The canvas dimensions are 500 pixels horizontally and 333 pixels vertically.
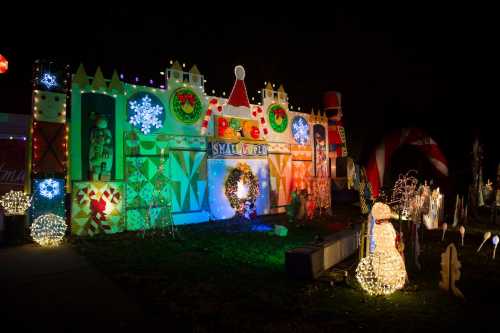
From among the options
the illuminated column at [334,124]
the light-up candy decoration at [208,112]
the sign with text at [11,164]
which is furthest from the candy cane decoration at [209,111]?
the sign with text at [11,164]

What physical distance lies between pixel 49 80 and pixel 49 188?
3.12 metres

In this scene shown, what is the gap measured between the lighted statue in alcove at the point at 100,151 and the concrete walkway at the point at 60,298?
150 inches

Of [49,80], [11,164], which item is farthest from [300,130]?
[11,164]

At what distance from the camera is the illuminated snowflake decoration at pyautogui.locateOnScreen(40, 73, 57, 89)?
1055 cm

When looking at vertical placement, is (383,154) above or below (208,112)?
below

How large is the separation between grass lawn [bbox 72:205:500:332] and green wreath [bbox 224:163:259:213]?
16.3 feet

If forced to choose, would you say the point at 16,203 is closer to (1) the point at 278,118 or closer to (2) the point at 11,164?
(2) the point at 11,164

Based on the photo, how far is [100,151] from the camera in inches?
438

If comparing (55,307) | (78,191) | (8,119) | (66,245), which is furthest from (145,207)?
(8,119)

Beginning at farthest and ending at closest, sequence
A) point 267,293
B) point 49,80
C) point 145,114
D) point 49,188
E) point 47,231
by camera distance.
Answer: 1. point 145,114
2. point 49,80
3. point 49,188
4. point 47,231
5. point 267,293

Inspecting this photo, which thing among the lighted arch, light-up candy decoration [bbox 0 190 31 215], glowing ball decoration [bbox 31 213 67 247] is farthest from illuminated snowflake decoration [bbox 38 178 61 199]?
the lighted arch

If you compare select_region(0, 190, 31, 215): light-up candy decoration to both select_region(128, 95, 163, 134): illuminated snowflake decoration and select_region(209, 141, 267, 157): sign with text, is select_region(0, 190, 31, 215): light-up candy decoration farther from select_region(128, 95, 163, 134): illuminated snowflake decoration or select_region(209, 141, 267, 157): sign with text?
select_region(209, 141, 267, 157): sign with text

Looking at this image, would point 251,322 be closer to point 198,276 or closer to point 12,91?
point 198,276

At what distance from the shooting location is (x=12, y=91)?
16.8m
